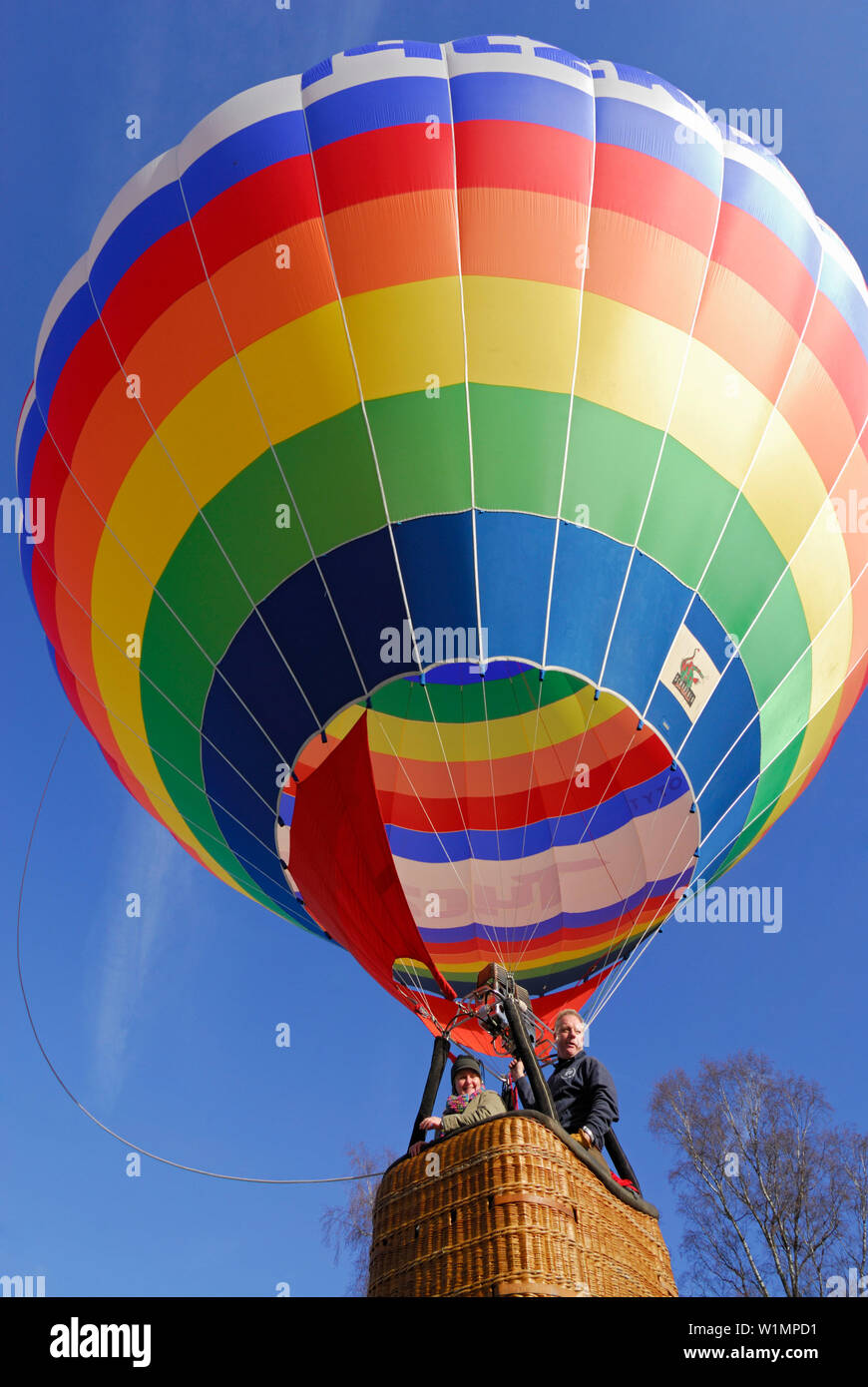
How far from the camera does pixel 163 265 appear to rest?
5973mm

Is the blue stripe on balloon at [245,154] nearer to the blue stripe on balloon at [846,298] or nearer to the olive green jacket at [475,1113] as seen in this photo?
the blue stripe on balloon at [846,298]

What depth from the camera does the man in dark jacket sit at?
3.99 meters

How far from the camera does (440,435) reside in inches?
217

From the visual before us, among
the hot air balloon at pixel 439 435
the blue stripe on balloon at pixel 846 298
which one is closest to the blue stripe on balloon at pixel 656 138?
the hot air balloon at pixel 439 435

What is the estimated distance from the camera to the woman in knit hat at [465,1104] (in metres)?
3.89

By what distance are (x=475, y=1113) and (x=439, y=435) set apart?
10.8ft

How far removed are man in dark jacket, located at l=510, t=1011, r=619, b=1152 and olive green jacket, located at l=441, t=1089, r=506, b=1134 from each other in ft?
0.48

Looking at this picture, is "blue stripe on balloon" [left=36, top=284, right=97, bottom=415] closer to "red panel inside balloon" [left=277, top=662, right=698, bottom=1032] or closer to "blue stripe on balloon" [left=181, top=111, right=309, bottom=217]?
"blue stripe on balloon" [left=181, top=111, right=309, bottom=217]

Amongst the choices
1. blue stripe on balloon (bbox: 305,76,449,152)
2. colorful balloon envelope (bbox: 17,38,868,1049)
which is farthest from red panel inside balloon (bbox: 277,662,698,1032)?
blue stripe on balloon (bbox: 305,76,449,152)

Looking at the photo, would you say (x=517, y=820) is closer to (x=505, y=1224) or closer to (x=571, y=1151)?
(x=571, y=1151)

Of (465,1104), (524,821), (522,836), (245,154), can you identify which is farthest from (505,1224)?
(245,154)

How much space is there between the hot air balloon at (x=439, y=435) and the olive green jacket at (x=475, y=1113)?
1.47m

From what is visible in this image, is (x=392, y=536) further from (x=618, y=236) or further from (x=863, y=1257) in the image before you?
(x=863, y=1257)
